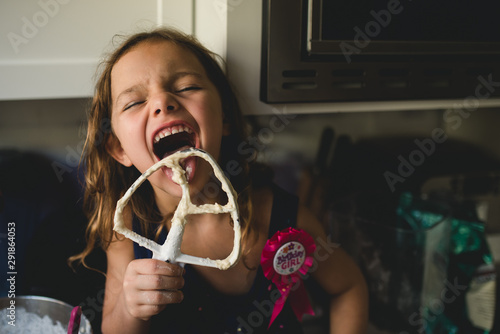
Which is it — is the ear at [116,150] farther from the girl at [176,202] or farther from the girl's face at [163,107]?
the girl's face at [163,107]

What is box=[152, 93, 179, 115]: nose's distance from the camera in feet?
2.22

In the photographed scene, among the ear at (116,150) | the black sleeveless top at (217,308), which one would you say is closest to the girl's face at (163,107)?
the ear at (116,150)

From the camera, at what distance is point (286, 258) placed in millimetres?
815

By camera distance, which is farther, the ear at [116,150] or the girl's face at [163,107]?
the ear at [116,150]

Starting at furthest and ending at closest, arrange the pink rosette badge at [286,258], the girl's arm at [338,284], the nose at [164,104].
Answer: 1. the girl's arm at [338,284]
2. the pink rosette badge at [286,258]
3. the nose at [164,104]

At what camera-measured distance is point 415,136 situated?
1.37 m

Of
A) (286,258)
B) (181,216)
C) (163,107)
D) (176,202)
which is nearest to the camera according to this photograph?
(181,216)

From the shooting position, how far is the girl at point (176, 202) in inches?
27.6

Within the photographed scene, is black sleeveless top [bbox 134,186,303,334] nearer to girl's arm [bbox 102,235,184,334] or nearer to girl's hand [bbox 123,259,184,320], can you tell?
girl's arm [bbox 102,235,184,334]

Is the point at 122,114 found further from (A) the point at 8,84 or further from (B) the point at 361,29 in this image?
(B) the point at 361,29

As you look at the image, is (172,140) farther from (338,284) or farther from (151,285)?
(338,284)

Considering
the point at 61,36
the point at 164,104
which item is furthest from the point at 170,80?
the point at 61,36

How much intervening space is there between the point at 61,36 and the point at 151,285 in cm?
47

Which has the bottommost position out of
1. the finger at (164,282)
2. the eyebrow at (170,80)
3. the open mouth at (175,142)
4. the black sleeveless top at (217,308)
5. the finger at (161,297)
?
the black sleeveless top at (217,308)
